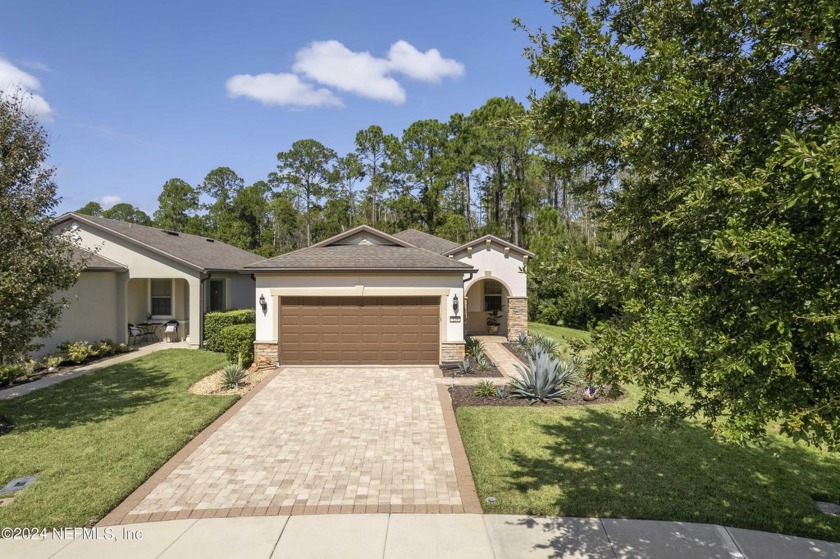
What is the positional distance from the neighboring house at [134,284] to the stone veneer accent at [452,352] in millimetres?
9838

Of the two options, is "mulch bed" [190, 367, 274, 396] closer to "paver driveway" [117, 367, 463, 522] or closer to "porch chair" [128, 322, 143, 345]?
"paver driveway" [117, 367, 463, 522]

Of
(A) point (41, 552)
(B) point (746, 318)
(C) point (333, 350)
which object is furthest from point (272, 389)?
(B) point (746, 318)

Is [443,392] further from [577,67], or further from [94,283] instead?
[94,283]

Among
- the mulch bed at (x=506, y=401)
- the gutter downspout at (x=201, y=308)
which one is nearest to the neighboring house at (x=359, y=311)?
the mulch bed at (x=506, y=401)

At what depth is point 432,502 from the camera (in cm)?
652

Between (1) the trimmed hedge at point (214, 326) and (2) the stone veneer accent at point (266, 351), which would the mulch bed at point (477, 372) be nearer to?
(2) the stone veneer accent at point (266, 351)

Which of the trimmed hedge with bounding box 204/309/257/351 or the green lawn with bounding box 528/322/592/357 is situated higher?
the trimmed hedge with bounding box 204/309/257/351

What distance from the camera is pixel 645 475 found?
735 cm

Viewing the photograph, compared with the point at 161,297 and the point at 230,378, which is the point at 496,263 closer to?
the point at 230,378

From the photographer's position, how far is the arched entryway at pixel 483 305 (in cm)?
2380

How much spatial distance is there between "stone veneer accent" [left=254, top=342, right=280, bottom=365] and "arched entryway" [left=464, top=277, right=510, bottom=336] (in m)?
11.1

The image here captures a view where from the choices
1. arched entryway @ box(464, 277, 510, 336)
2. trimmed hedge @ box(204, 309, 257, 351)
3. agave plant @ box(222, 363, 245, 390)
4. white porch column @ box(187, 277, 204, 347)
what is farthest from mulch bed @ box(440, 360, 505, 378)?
white porch column @ box(187, 277, 204, 347)

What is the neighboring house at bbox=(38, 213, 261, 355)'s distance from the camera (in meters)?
17.2

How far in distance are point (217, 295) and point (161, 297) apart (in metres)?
2.42
